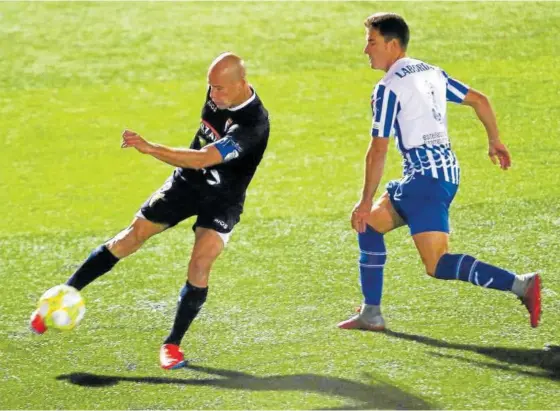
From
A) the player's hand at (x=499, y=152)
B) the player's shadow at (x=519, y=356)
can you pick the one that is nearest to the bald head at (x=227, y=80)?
the player's hand at (x=499, y=152)

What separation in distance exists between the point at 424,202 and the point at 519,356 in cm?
111

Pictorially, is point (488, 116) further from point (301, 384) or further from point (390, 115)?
point (301, 384)

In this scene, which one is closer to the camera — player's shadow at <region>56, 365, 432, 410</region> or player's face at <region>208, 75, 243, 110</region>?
player's shadow at <region>56, 365, 432, 410</region>

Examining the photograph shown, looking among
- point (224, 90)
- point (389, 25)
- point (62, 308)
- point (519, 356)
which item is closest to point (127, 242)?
point (62, 308)

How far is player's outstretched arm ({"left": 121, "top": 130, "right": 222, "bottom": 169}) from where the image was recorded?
727 centimetres

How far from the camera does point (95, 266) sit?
8211 millimetres

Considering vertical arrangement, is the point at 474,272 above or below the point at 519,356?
above

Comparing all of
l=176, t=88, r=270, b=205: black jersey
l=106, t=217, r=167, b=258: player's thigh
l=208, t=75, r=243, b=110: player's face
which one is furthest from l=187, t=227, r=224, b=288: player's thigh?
l=208, t=75, r=243, b=110: player's face

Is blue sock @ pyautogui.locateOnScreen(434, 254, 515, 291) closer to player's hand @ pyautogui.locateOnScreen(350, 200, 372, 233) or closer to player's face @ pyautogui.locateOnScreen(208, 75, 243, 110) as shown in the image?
player's hand @ pyautogui.locateOnScreen(350, 200, 372, 233)

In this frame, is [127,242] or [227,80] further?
[127,242]

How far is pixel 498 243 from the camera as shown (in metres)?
9.77

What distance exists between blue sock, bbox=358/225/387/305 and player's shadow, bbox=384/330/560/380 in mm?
411

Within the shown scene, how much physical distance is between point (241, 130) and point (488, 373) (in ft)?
6.90

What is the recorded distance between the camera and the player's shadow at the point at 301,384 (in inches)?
282
